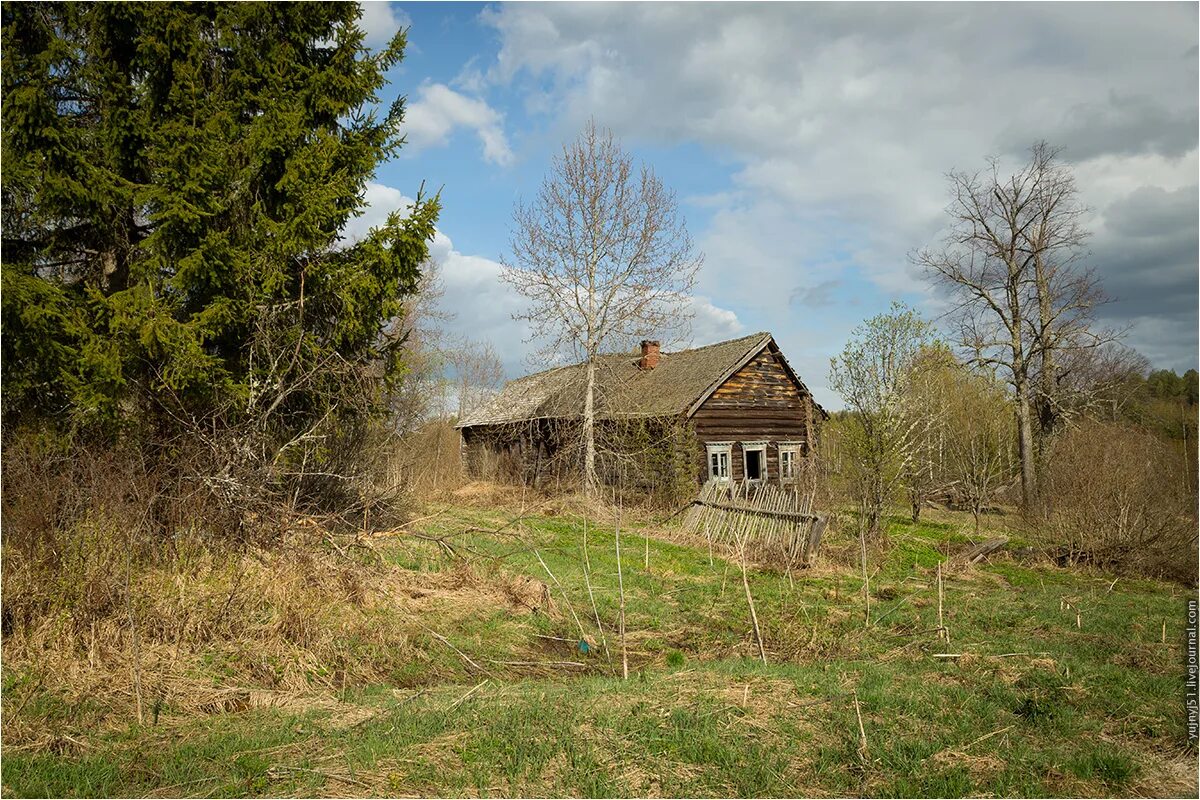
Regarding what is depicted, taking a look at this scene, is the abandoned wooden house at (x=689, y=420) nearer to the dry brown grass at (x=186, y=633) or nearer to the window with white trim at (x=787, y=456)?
the window with white trim at (x=787, y=456)

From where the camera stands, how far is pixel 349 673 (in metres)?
7.11

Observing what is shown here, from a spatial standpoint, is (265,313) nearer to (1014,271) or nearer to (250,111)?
(250,111)

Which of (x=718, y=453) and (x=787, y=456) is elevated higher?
(x=718, y=453)

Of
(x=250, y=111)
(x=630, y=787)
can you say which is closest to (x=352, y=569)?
(x=630, y=787)

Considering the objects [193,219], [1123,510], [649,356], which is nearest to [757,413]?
[649,356]

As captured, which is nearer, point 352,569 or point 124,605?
point 124,605

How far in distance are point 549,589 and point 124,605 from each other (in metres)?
5.20

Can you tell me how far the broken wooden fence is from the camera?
14.0 meters

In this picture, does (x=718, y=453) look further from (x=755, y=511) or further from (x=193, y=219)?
(x=193, y=219)

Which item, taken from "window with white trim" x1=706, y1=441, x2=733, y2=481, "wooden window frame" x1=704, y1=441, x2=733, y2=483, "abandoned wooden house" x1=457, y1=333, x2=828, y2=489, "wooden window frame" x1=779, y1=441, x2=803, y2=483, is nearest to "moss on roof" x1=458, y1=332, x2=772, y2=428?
"abandoned wooden house" x1=457, y1=333, x2=828, y2=489

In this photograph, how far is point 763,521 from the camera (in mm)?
15656

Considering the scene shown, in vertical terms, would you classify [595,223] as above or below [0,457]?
above

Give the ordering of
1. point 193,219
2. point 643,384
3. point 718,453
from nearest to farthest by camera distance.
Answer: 1. point 193,219
2. point 718,453
3. point 643,384

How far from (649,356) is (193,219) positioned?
21447mm
